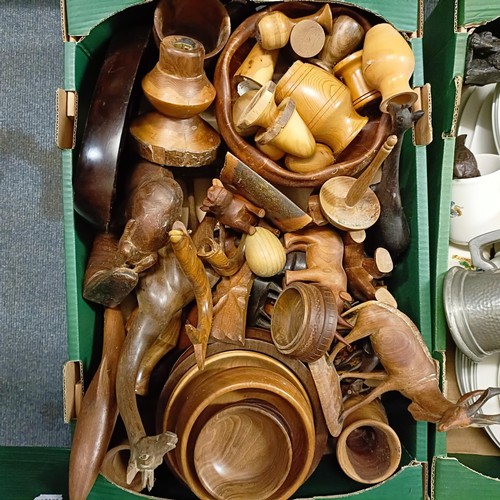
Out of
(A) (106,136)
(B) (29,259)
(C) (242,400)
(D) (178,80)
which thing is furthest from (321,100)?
(B) (29,259)

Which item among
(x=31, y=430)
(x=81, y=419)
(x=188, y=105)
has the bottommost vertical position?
(x=31, y=430)

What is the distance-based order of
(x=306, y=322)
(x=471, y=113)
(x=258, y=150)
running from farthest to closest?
(x=471, y=113), (x=258, y=150), (x=306, y=322)

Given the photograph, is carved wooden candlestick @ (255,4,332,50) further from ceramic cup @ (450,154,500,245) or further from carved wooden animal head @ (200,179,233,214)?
ceramic cup @ (450,154,500,245)

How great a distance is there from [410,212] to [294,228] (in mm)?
203

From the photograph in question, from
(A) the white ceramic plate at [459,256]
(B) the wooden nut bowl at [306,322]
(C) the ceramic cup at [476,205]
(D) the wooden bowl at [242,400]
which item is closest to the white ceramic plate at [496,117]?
(C) the ceramic cup at [476,205]

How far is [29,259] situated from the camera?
127cm

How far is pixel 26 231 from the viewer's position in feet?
4.17

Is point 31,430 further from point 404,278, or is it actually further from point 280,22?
point 280,22

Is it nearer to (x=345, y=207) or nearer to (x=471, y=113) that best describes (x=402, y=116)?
(x=345, y=207)

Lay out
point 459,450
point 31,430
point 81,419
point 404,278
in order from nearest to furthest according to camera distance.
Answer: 1. point 81,419
2. point 404,278
3. point 459,450
4. point 31,430

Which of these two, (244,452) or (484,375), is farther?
(484,375)

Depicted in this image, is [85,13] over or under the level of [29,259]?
over

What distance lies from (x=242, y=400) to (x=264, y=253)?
0.21 metres

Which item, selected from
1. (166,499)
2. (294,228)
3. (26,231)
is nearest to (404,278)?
(294,228)
